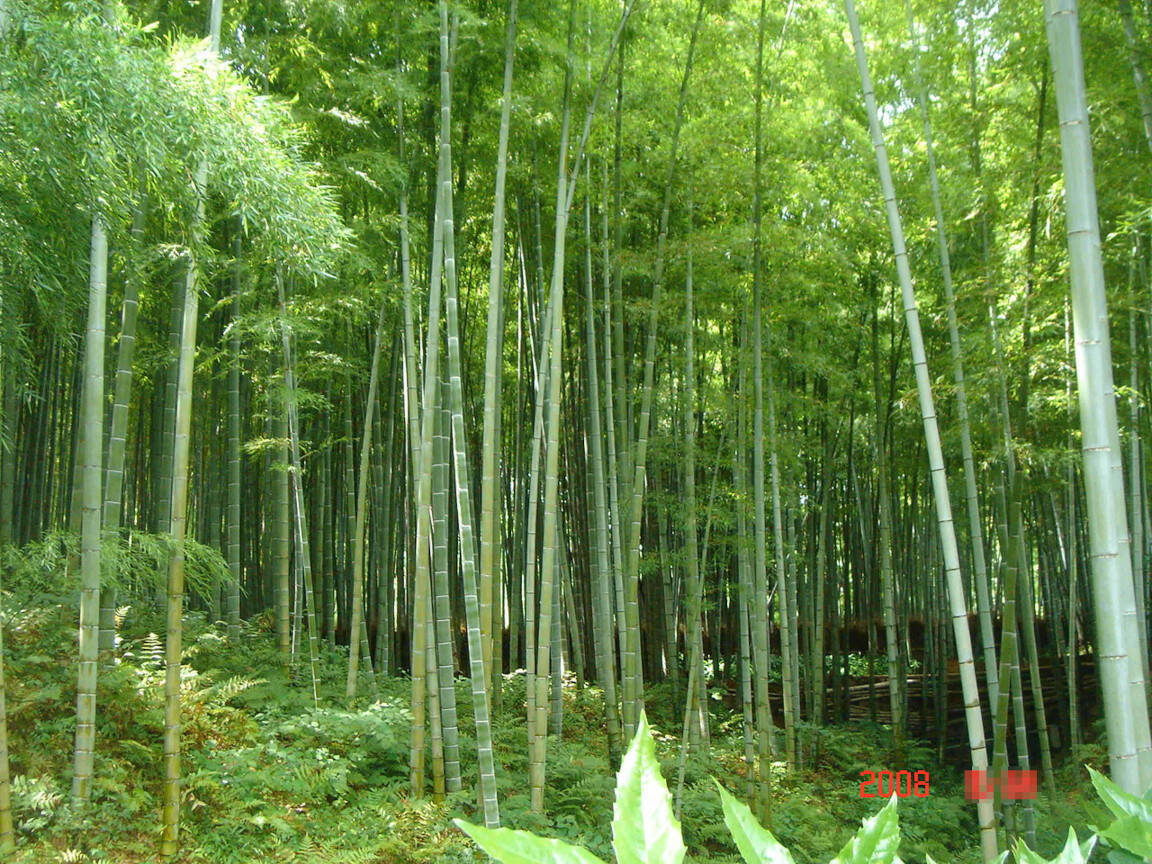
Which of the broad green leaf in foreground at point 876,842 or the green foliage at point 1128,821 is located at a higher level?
the broad green leaf in foreground at point 876,842

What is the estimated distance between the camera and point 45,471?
24.7 feet

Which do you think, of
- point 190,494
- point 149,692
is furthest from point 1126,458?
point 190,494

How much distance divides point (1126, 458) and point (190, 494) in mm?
8173

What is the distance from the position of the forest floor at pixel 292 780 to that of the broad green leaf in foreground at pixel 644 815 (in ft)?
11.2

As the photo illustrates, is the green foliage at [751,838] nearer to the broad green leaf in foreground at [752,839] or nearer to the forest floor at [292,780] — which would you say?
the broad green leaf in foreground at [752,839]

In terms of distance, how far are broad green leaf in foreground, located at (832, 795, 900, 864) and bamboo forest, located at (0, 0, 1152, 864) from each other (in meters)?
1.69

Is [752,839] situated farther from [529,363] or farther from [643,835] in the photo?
[529,363]

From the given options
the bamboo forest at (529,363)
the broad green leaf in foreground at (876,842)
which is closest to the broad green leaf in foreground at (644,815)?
the broad green leaf in foreground at (876,842)

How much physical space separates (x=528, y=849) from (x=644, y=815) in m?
0.07

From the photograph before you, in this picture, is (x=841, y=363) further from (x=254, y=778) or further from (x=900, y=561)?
(x=254, y=778)

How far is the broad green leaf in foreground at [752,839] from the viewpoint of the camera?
0.51 meters
